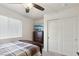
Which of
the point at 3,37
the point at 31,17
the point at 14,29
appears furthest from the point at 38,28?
the point at 3,37

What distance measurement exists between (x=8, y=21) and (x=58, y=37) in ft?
4.78

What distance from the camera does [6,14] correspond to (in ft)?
6.12

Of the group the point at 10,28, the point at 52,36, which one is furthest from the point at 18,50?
the point at 52,36

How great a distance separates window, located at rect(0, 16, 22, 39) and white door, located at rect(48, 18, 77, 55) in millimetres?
929

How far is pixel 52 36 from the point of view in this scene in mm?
2430

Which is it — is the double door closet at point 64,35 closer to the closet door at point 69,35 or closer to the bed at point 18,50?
the closet door at point 69,35

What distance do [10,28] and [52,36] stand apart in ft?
4.35

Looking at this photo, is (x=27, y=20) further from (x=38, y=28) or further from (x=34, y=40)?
(x=34, y=40)

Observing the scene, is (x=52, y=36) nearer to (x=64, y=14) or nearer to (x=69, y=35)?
(x=69, y=35)

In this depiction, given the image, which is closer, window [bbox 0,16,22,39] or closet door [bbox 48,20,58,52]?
window [bbox 0,16,22,39]

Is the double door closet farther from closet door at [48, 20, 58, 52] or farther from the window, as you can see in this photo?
the window

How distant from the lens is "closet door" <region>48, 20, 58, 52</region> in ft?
7.15

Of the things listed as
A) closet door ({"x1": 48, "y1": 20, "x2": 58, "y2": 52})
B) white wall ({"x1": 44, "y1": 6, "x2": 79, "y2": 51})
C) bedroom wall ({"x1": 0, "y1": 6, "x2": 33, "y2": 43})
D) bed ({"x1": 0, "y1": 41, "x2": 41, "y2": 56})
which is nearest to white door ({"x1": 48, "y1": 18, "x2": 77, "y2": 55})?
closet door ({"x1": 48, "y1": 20, "x2": 58, "y2": 52})

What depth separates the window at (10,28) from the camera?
170 cm
